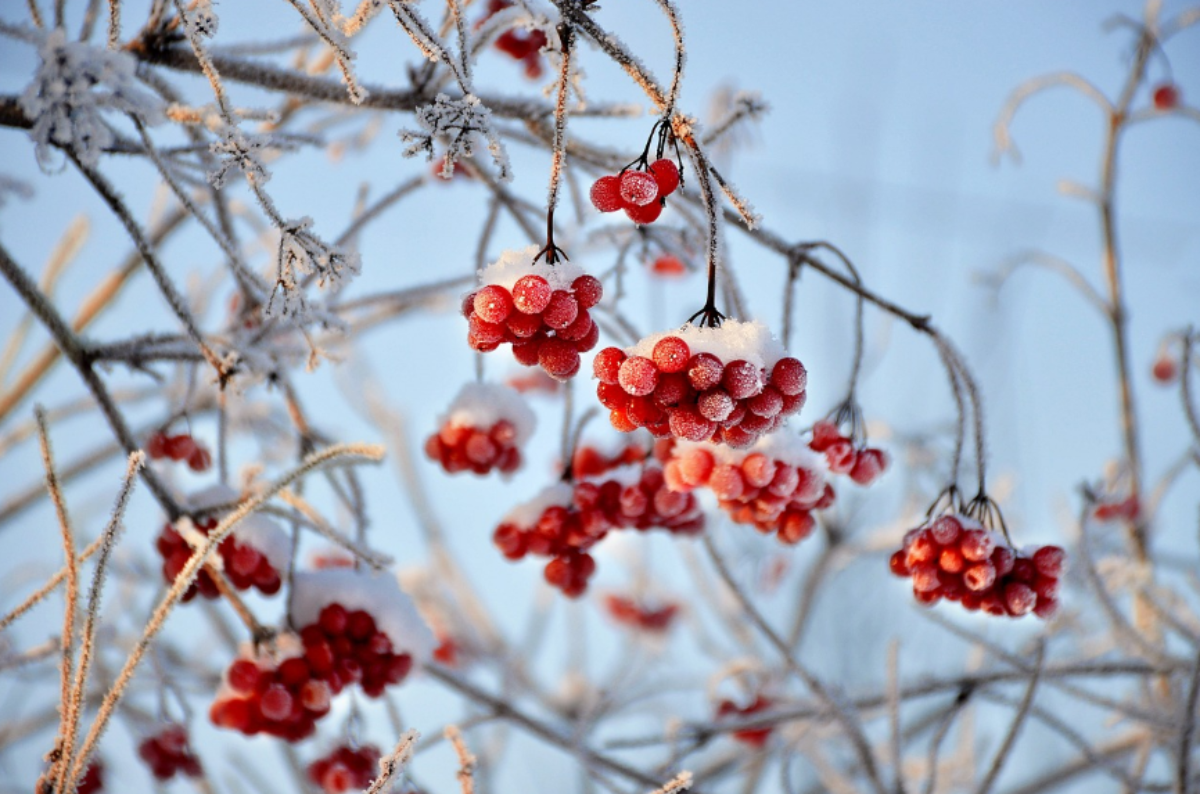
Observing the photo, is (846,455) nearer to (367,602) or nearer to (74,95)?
→ (367,602)

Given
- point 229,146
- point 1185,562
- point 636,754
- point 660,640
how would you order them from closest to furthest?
point 229,146 → point 1185,562 → point 660,640 → point 636,754

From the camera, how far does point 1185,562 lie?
2119 millimetres

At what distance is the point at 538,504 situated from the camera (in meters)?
1.44

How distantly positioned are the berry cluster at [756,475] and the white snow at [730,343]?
10.1 inches

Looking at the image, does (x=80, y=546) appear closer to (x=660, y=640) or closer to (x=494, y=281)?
(x=660, y=640)

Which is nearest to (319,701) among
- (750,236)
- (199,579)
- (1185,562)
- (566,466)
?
(199,579)

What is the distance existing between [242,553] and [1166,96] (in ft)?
9.48

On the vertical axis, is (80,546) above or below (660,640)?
below

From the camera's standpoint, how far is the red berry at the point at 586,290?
0.87 m

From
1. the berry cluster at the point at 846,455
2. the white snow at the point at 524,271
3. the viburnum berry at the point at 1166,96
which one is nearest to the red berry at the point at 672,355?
the white snow at the point at 524,271

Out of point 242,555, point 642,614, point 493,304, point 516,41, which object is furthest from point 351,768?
point 642,614

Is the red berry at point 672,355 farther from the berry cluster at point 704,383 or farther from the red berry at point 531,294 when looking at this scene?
the red berry at point 531,294

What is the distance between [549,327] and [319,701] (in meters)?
0.69

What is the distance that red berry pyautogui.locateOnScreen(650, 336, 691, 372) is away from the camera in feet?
2.73
